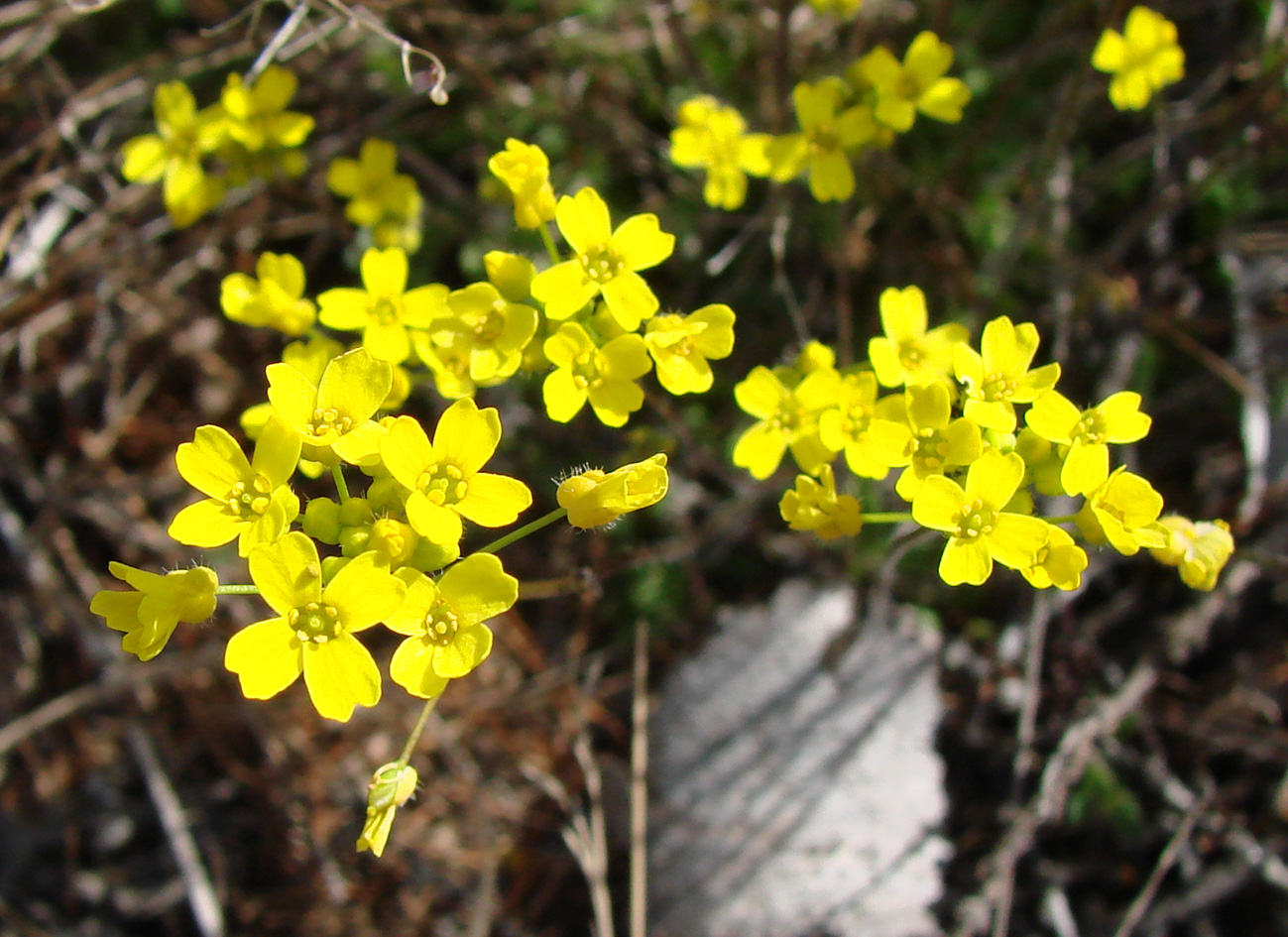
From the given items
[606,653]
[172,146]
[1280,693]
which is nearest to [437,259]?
[172,146]

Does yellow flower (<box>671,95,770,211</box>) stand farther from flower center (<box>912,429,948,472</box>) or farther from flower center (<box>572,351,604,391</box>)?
flower center (<box>912,429,948,472</box>)

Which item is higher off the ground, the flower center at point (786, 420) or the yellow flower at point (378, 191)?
the yellow flower at point (378, 191)

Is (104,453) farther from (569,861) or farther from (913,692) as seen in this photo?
(913,692)

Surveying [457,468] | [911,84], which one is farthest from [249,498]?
[911,84]

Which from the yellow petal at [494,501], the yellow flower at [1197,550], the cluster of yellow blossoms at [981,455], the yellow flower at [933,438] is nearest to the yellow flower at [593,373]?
the yellow petal at [494,501]

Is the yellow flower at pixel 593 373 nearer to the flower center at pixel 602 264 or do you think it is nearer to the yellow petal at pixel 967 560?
the flower center at pixel 602 264

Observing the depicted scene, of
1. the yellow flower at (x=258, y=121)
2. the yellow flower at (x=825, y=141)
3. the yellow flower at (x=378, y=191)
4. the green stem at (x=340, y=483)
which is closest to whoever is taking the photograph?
the green stem at (x=340, y=483)

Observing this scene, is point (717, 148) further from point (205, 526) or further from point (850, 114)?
point (205, 526)
